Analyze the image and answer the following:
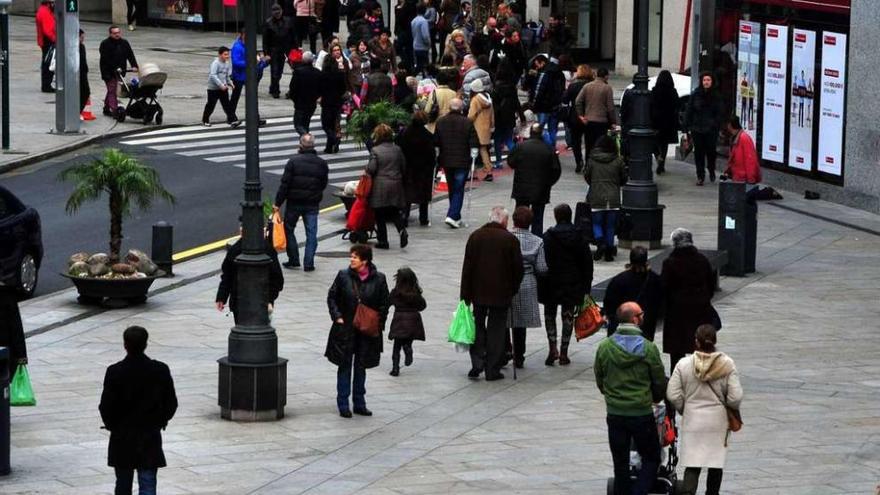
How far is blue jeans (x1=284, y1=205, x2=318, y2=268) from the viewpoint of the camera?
22.1 m

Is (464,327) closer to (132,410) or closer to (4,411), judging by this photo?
(4,411)

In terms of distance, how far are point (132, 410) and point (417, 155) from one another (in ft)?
40.4

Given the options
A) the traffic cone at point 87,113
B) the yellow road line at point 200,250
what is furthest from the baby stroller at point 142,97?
the yellow road line at point 200,250

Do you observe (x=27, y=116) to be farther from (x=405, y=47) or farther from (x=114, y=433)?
(x=114, y=433)

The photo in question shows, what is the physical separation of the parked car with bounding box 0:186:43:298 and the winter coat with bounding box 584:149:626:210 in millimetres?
6652

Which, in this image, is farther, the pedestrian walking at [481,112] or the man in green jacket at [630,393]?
the pedestrian walking at [481,112]

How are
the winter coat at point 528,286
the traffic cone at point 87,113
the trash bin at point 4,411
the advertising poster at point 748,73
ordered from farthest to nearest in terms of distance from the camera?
the traffic cone at point 87,113
the advertising poster at point 748,73
the winter coat at point 528,286
the trash bin at point 4,411

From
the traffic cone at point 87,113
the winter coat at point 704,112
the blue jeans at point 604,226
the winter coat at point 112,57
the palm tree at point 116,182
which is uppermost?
the winter coat at point 112,57

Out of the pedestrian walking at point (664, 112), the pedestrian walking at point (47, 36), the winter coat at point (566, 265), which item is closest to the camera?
the winter coat at point (566, 265)

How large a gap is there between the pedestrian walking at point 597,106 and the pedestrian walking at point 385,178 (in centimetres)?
568

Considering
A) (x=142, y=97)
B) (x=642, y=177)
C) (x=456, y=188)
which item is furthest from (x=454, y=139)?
(x=142, y=97)

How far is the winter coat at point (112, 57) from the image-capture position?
3381 centimetres

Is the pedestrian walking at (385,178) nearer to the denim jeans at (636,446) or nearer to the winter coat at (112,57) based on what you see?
the denim jeans at (636,446)

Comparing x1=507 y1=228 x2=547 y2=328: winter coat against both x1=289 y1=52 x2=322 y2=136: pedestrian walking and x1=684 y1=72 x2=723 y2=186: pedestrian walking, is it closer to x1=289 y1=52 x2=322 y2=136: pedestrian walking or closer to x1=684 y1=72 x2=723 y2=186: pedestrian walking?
x1=684 y1=72 x2=723 y2=186: pedestrian walking
